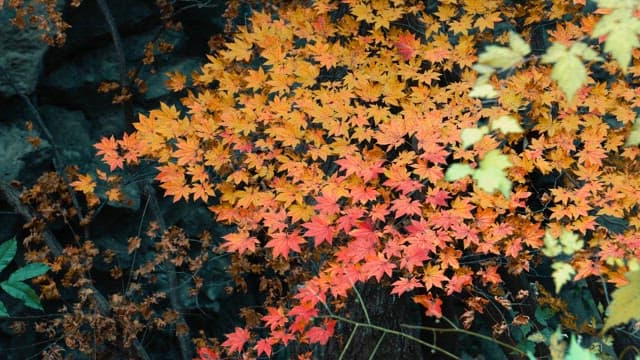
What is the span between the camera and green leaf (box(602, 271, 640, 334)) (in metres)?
1.34

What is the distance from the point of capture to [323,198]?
11.0 feet

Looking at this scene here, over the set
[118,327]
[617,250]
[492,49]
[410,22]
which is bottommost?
[118,327]

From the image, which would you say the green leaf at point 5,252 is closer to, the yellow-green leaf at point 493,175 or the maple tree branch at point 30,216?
the yellow-green leaf at point 493,175

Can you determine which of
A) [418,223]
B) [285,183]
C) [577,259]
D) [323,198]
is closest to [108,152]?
[285,183]

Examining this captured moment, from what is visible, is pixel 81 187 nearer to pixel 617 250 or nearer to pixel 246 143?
pixel 246 143

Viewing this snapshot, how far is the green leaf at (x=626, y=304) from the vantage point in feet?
4.41

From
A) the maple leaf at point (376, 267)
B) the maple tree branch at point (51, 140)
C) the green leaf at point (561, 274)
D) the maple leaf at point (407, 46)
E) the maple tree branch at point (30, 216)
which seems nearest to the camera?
the green leaf at point (561, 274)

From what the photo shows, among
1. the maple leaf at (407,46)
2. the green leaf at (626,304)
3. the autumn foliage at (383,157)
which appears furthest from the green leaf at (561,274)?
the maple leaf at (407,46)

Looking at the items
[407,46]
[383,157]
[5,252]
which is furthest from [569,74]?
[407,46]

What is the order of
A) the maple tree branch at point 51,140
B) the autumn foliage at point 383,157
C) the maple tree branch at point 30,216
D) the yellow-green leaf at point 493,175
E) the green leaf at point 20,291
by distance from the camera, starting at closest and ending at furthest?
the yellow-green leaf at point 493,175
the green leaf at point 20,291
the autumn foliage at point 383,157
the maple tree branch at point 30,216
the maple tree branch at point 51,140

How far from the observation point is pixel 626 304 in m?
1.37

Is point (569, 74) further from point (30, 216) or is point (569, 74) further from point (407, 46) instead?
point (30, 216)

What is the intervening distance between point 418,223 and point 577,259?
113cm

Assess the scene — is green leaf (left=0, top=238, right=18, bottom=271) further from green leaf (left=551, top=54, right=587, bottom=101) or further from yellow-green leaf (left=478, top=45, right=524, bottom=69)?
green leaf (left=551, top=54, right=587, bottom=101)
